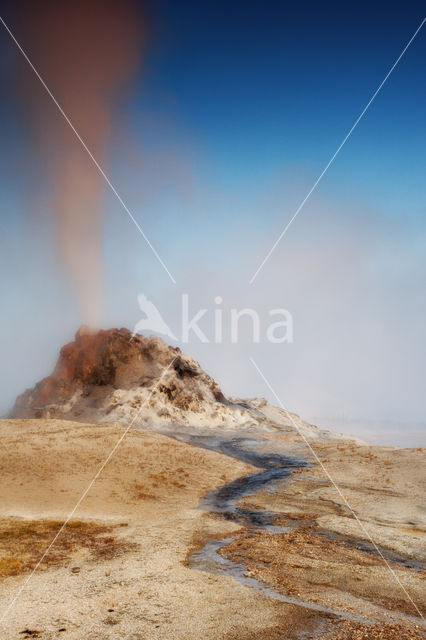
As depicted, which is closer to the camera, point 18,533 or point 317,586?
point 317,586

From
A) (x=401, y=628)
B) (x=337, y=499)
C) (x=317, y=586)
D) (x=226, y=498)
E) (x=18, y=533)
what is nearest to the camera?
(x=401, y=628)

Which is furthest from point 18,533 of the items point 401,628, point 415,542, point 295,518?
point 415,542

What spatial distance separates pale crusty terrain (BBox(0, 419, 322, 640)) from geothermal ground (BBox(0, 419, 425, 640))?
2.3 inches

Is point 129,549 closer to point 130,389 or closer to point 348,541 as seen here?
point 348,541

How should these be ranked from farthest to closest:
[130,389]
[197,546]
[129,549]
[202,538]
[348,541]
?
[130,389], [202,538], [348,541], [197,546], [129,549]

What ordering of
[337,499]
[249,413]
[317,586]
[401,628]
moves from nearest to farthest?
[401,628] → [317,586] → [337,499] → [249,413]

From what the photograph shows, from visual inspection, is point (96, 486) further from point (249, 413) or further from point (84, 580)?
point (249, 413)

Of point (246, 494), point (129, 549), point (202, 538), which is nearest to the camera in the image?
point (129, 549)

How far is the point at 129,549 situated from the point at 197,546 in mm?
2479

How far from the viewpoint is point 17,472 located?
2884 cm

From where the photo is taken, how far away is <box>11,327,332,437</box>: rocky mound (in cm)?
6394

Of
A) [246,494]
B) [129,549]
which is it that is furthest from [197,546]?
[246,494]

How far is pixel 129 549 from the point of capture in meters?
15.7

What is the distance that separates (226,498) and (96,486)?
26.4 ft
